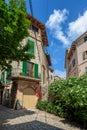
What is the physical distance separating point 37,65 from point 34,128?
16.2m

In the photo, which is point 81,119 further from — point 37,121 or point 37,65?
point 37,65

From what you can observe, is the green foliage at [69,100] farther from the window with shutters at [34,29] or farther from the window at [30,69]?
the window with shutters at [34,29]

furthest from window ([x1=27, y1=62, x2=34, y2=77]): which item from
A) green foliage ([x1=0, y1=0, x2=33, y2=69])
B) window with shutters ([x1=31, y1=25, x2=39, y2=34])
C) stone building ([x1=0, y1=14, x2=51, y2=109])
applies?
green foliage ([x1=0, y1=0, x2=33, y2=69])

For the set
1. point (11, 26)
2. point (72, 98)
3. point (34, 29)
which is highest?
point (34, 29)

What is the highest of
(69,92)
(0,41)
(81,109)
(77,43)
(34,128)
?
(77,43)

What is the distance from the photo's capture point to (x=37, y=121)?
17.0m

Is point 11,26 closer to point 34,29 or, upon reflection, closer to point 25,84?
point 25,84

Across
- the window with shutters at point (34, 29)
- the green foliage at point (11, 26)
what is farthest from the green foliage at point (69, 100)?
the window with shutters at point (34, 29)

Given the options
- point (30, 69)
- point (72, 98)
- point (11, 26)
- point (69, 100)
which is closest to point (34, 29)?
point (30, 69)

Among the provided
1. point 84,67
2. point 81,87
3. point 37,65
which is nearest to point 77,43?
point 84,67

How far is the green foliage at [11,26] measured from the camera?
1187cm

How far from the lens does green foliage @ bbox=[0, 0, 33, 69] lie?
11.9m

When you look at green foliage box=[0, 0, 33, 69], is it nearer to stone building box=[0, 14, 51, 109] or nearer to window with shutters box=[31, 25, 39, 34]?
stone building box=[0, 14, 51, 109]

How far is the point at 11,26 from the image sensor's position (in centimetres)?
1231
